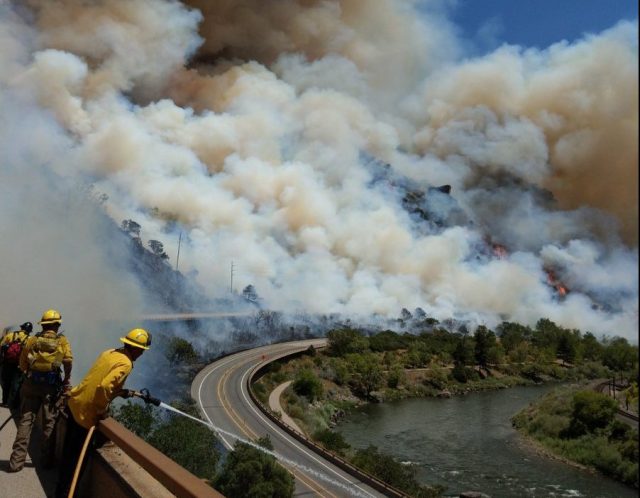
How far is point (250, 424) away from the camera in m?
36.5

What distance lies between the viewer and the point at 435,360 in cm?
7212

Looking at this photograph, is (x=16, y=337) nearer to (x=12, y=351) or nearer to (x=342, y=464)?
(x=12, y=351)

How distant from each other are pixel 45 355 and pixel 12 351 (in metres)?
2.46

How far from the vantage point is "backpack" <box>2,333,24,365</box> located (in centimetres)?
737

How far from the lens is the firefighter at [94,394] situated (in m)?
4.29

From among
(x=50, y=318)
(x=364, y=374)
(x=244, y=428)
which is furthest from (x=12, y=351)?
(x=364, y=374)

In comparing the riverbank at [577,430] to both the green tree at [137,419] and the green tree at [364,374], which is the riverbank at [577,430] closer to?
the green tree at [364,374]

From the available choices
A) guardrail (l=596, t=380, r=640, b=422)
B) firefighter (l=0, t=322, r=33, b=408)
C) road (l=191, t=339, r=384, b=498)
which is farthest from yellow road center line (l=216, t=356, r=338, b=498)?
firefighter (l=0, t=322, r=33, b=408)

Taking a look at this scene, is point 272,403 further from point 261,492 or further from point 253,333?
point 253,333

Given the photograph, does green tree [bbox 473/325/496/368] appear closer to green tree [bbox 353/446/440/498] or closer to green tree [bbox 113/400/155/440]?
green tree [bbox 353/446/440/498]

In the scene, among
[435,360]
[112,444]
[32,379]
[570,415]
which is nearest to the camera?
[112,444]

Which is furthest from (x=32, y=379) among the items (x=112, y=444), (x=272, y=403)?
(x=272, y=403)

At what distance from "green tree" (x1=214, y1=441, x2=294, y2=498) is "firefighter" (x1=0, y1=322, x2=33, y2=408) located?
14.5 meters

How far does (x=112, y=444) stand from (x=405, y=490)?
2534cm
